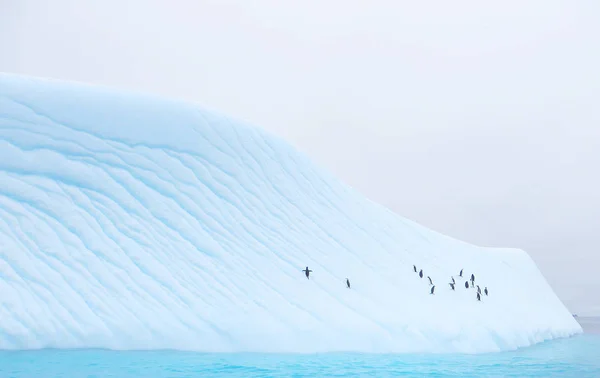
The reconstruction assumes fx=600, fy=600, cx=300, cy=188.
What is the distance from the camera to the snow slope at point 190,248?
12469mm

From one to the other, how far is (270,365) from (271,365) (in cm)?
2

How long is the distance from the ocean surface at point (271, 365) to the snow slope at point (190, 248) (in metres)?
0.77

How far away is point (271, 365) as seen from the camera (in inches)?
411

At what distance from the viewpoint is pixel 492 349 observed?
15375 millimetres

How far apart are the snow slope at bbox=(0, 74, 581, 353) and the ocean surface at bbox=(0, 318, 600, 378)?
773mm

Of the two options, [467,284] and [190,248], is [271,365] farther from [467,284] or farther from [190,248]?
[467,284]

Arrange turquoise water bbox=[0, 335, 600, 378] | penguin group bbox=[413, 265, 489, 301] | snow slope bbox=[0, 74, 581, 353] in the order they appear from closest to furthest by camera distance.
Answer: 1. turquoise water bbox=[0, 335, 600, 378]
2. snow slope bbox=[0, 74, 581, 353]
3. penguin group bbox=[413, 265, 489, 301]

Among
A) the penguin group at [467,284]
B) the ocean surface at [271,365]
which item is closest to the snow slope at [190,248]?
the penguin group at [467,284]

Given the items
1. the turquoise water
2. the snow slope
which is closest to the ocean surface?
the turquoise water

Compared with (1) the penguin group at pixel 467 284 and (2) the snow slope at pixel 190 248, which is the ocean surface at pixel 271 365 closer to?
(2) the snow slope at pixel 190 248

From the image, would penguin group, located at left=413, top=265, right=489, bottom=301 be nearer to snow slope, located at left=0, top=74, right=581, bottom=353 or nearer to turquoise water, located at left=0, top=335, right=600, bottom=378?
snow slope, located at left=0, top=74, right=581, bottom=353

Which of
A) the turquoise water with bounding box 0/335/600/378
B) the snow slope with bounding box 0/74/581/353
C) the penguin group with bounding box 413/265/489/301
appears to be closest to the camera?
the turquoise water with bounding box 0/335/600/378

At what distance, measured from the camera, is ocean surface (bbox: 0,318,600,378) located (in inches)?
353

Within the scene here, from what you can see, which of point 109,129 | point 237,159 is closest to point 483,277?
point 237,159
